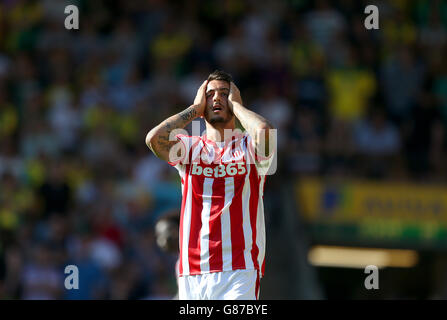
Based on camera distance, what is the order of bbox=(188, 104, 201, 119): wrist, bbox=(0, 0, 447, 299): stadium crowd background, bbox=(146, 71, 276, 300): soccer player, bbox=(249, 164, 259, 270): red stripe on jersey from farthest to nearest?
bbox=(0, 0, 447, 299): stadium crowd background
bbox=(188, 104, 201, 119): wrist
bbox=(249, 164, 259, 270): red stripe on jersey
bbox=(146, 71, 276, 300): soccer player

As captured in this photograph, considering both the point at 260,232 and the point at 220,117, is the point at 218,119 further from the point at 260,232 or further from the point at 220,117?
the point at 260,232

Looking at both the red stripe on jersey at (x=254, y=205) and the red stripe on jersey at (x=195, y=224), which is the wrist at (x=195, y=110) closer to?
the red stripe on jersey at (x=195, y=224)

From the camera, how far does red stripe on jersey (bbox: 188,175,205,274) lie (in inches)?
292

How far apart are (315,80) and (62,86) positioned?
511cm

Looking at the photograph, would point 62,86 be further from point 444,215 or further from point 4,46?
point 444,215

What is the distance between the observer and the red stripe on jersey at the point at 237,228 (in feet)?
23.9

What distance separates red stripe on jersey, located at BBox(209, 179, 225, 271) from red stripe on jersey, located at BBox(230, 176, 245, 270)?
0.11 m

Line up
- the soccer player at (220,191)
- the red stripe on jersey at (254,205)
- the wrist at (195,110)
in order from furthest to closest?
the wrist at (195,110), the red stripe on jersey at (254,205), the soccer player at (220,191)

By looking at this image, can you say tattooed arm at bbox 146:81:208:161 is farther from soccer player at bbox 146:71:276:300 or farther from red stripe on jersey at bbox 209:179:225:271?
red stripe on jersey at bbox 209:179:225:271

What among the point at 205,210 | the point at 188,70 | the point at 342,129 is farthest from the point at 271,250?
the point at 205,210

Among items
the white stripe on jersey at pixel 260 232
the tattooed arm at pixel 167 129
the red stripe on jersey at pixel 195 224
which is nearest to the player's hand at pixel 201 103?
the tattooed arm at pixel 167 129

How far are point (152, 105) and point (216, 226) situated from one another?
9.42 m

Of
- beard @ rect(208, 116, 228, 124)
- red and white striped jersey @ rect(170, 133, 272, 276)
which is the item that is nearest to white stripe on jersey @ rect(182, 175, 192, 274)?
red and white striped jersey @ rect(170, 133, 272, 276)

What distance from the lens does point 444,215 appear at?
15.3 metres
